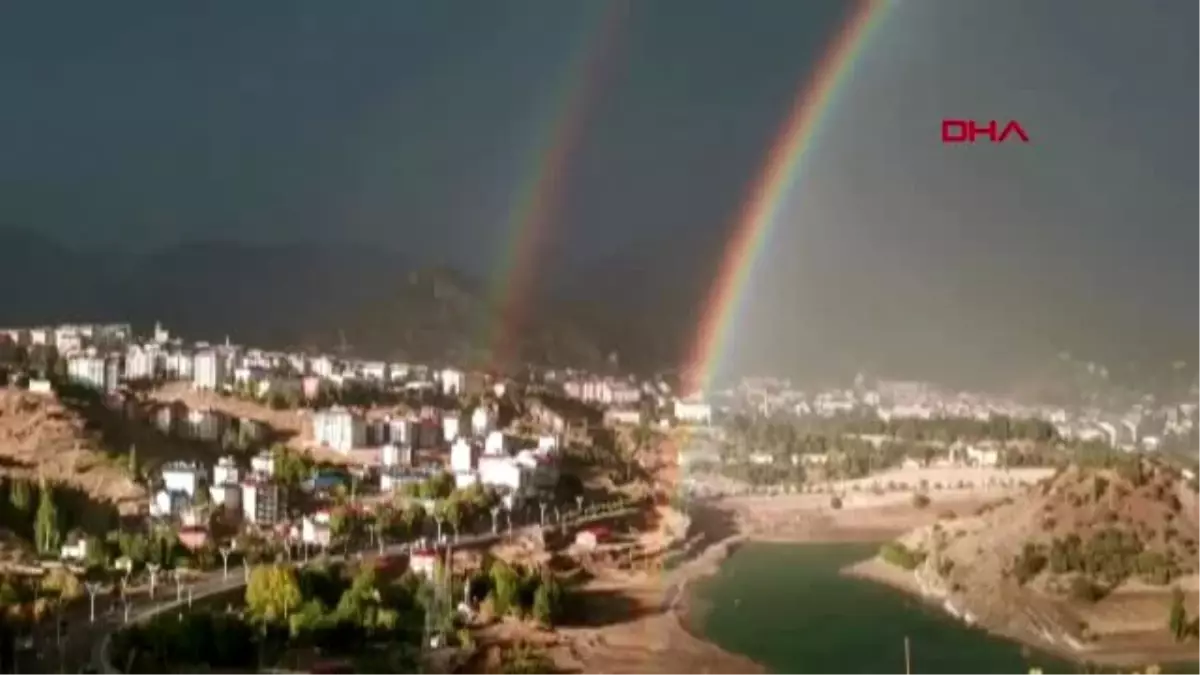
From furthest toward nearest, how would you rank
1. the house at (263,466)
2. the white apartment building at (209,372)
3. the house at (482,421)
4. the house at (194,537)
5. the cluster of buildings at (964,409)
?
the cluster of buildings at (964,409) < the house at (482,421) < the white apartment building at (209,372) < the house at (263,466) < the house at (194,537)

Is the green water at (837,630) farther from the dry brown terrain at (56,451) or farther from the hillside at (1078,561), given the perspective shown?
the dry brown terrain at (56,451)

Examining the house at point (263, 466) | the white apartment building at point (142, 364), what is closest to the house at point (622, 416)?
the white apartment building at point (142, 364)

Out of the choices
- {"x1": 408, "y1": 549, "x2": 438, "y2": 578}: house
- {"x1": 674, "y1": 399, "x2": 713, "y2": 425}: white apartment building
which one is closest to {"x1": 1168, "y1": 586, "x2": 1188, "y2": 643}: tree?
{"x1": 408, "y1": 549, "x2": 438, "y2": 578}: house

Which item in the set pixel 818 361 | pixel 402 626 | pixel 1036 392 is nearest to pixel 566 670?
pixel 402 626

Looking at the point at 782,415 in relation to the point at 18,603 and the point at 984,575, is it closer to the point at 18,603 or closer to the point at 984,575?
the point at 984,575

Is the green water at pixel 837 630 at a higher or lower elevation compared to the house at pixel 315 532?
lower

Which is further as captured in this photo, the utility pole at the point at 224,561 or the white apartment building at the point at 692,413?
the white apartment building at the point at 692,413

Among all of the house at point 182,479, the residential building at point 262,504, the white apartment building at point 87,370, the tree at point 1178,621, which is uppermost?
the white apartment building at point 87,370

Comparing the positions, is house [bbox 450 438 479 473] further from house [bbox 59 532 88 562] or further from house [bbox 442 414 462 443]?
house [bbox 59 532 88 562]
